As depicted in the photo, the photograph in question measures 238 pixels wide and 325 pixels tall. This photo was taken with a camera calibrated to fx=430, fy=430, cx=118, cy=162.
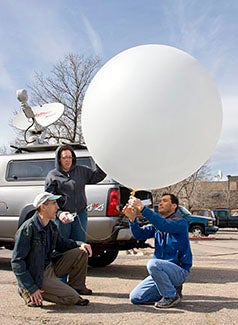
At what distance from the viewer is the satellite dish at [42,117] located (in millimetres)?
9273

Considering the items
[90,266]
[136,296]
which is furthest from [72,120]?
[136,296]

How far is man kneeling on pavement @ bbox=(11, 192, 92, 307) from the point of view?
420 centimetres

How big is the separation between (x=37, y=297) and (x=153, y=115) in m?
2.14

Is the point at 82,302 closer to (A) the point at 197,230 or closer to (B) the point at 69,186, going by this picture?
(B) the point at 69,186

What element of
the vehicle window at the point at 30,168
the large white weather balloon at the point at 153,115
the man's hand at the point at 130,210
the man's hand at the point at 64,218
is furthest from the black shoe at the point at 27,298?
the vehicle window at the point at 30,168

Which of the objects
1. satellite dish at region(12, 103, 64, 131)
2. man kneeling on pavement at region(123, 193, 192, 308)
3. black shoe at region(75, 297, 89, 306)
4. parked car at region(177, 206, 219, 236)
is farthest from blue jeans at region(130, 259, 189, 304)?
parked car at region(177, 206, 219, 236)

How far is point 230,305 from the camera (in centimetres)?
466

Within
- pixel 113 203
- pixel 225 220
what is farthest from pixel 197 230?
pixel 113 203

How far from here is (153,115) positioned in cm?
354

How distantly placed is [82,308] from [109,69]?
2430 mm

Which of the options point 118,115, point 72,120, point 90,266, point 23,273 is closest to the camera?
point 118,115

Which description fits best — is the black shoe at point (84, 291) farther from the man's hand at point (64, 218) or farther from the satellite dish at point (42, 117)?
the satellite dish at point (42, 117)

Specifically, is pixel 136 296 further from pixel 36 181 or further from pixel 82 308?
pixel 36 181

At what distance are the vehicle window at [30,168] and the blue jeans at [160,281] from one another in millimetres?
2730
